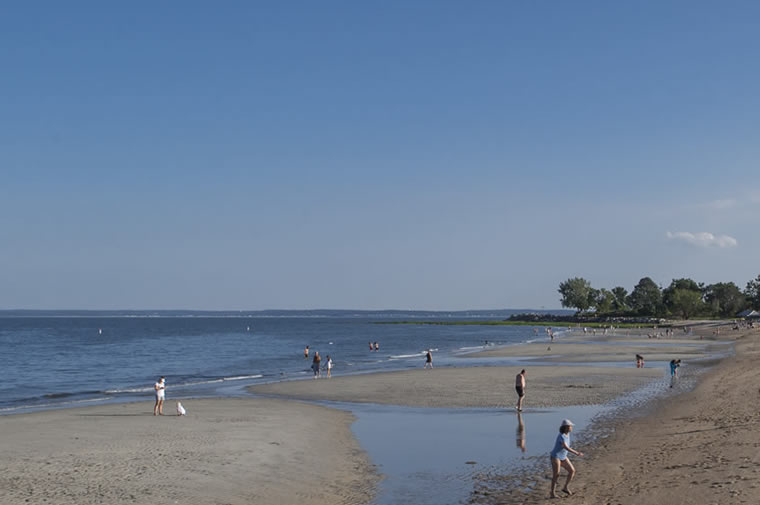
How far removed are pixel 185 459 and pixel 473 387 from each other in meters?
22.2

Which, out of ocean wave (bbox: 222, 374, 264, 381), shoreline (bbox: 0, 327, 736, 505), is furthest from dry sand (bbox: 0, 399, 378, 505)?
ocean wave (bbox: 222, 374, 264, 381)

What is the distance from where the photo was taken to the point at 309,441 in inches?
903

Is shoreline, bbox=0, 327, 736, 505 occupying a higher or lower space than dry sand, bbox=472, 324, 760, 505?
lower

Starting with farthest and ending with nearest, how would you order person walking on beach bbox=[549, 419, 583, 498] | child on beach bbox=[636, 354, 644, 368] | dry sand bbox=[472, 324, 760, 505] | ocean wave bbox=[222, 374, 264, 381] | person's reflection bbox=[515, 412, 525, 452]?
child on beach bbox=[636, 354, 644, 368] → ocean wave bbox=[222, 374, 264, 381] → person's reflection bbox=[515, 412, 525, 452] → person walking on beach bbox=[549, 419, 583, 498] → dry sand bbox=[472, 324, 760, 505]

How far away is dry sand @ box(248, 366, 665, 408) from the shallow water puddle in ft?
10.1

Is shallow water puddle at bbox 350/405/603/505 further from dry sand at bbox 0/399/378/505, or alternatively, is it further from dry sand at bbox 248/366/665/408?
dry sand at bbox 248/366/665/408

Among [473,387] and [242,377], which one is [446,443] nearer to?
[473,387]

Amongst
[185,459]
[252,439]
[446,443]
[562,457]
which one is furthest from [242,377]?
[562,457]

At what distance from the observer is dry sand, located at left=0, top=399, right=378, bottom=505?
16109 millimetres

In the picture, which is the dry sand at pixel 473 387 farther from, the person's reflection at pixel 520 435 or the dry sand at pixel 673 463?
the dry sand at pixel 673 463

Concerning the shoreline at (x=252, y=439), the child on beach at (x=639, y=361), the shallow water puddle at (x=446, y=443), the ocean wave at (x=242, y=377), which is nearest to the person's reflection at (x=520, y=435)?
the shallow water puddle at (x=446, y=443)

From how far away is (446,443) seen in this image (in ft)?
72.4

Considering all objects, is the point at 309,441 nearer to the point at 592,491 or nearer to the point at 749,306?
the point at 592,491

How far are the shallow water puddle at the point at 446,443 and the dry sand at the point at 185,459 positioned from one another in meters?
0.79
